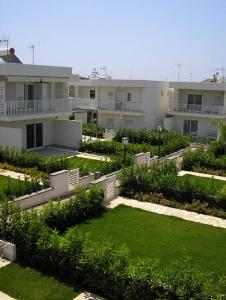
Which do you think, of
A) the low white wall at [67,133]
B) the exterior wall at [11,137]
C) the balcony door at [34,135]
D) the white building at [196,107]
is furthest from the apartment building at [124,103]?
the exterior wall at [11,137]

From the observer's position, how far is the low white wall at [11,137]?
78.8 ft

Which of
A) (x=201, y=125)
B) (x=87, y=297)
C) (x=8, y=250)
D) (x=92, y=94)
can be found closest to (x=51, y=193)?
(x=8, y=250)

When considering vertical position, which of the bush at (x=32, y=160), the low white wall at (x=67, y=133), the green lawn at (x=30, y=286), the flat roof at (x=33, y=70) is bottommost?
the green lawn at (x=30, y=286)

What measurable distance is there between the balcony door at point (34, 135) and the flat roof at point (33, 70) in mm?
3639

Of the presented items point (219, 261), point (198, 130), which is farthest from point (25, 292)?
point (198, 130)

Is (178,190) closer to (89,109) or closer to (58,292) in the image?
(58,292)

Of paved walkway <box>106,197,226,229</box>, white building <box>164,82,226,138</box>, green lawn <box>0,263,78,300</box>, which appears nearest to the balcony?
white building <box>164,82,226,138</box>

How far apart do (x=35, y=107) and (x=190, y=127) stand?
16.5 m

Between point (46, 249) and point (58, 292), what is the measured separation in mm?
1240

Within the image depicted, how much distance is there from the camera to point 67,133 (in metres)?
29.5

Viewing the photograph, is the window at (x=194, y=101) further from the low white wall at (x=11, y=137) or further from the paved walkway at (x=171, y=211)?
the paved walkway at (x=171, y=211)

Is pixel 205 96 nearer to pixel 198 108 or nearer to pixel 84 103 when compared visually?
pixel 198 108

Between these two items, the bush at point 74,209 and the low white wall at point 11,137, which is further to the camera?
the low white wall at point 11,137

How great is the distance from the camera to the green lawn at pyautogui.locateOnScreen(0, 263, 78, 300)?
977 centimetres
